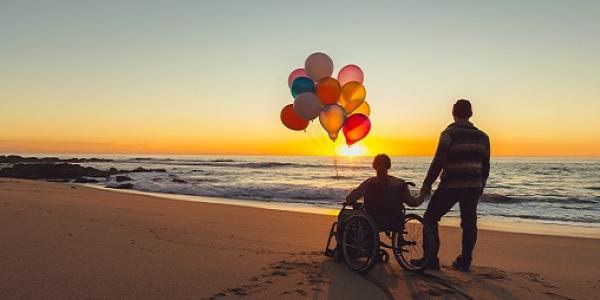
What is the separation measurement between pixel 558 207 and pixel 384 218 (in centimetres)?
1411

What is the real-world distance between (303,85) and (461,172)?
11.3 ft

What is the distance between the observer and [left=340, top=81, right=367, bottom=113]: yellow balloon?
7523mm

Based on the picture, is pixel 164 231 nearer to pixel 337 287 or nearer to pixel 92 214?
pixel 92 214

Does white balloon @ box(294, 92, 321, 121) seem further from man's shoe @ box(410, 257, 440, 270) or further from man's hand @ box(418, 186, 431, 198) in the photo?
→ man's shoe @ box(410, 257, 440, 270)

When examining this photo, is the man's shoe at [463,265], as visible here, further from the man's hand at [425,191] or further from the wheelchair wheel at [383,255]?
the man's hand at [425,191]

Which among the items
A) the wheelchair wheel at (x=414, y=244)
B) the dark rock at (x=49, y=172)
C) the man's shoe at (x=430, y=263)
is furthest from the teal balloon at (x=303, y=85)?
the dark rock at (x=49, y=172)

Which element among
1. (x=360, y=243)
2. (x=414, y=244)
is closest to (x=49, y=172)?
(x=360, y=243)

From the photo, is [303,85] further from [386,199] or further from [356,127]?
[386,199]

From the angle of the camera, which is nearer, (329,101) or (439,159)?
(439,159)

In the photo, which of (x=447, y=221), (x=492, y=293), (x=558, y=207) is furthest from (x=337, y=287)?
(x=558, y=207)

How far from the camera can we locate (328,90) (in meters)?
7.35

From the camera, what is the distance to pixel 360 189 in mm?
5020

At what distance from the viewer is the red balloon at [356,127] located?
24.9 feet

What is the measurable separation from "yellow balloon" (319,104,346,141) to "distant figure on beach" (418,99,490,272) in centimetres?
253
